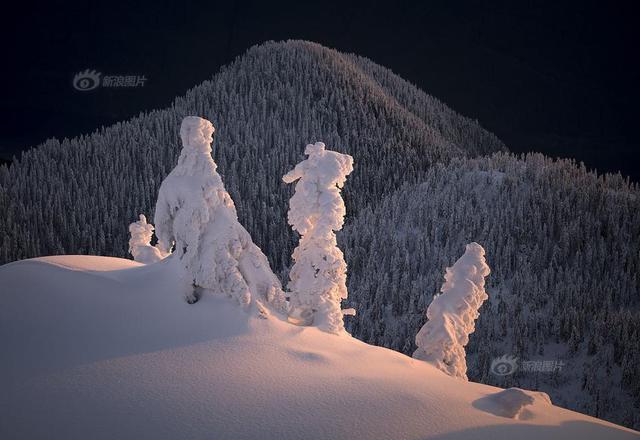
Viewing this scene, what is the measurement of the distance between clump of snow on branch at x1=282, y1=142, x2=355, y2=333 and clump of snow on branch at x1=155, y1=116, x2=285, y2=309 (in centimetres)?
184

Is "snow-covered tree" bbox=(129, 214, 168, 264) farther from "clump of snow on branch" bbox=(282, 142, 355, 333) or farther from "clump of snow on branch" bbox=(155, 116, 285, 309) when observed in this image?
"clump of snow on branch" bbox=(282, 142, 355, 333)

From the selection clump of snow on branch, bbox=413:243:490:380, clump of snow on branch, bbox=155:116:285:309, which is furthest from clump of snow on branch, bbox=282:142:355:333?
clump of snow on branch, bbox=413:243:490:380

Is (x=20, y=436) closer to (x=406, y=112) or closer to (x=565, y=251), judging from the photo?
(x=565, y=251)

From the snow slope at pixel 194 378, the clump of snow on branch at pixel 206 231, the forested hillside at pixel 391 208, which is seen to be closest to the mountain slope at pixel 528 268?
the forested hillside at pixel 391 208

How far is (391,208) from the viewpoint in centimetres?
9981

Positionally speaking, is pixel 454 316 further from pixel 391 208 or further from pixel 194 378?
pixel 391 208

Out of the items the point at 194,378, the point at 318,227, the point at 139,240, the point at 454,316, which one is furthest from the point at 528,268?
the point at 194,378

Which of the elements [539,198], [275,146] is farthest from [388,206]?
[275,146]

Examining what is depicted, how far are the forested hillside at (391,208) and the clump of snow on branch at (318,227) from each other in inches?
1555

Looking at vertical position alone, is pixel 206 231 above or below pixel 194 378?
above

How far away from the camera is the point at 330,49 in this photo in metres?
174

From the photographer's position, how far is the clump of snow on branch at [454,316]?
2827cm

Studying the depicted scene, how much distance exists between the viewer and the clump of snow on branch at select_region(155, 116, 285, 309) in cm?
2136

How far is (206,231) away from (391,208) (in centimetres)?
7955
